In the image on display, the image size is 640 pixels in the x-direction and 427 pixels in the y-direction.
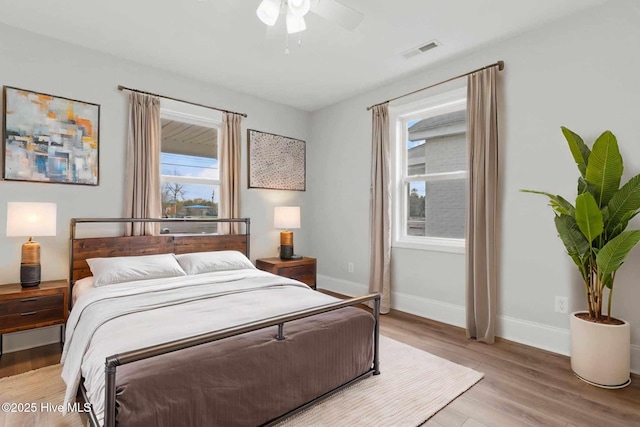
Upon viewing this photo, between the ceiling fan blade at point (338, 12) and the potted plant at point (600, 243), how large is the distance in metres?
1.71

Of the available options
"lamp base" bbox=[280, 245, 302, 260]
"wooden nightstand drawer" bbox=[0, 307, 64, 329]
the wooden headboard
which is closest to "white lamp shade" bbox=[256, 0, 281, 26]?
the wooden headboard

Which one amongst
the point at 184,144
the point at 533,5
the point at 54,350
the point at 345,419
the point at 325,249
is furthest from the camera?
the point at 325,249

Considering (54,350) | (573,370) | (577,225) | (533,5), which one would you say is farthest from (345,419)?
(533,5)

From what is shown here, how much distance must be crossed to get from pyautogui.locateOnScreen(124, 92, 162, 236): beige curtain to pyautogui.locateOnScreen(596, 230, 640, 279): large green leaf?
3861mm

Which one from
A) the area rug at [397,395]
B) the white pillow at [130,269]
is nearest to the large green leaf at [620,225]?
the area rug at [397,395]

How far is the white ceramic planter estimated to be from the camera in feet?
7.05

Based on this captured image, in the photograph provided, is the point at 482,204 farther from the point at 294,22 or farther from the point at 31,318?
the point at 31,318

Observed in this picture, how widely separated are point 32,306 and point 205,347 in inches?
77.2

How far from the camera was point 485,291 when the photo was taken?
3039 millimetres

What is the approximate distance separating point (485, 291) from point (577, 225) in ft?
3.35

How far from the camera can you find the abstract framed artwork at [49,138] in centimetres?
276

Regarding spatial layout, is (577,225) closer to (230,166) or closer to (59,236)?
(230,166)

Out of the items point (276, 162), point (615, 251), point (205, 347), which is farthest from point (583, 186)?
point (276, 162)

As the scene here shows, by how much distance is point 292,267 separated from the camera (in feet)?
13.6
